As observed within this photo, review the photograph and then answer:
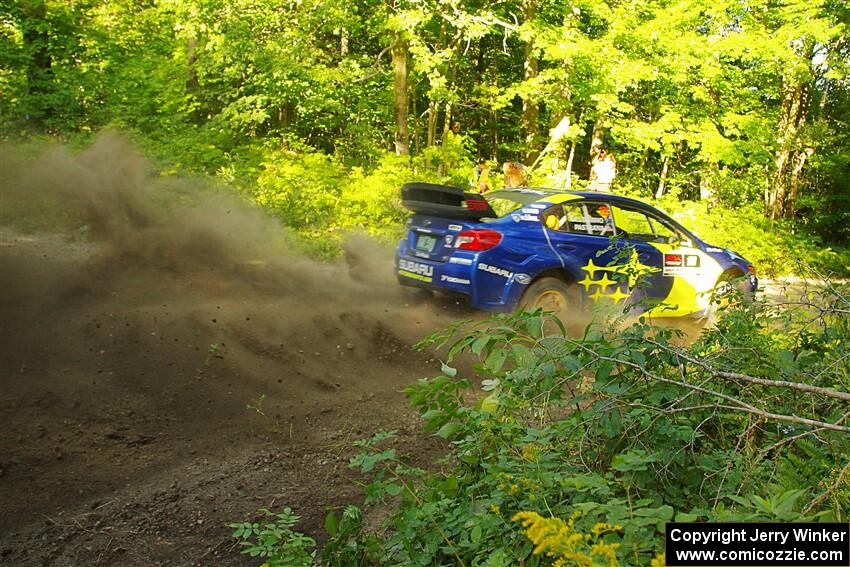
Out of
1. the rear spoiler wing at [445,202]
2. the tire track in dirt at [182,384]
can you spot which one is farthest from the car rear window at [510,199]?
the tire track in dirt at [182,384]

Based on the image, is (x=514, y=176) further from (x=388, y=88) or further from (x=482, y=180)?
(x=388, y=88)

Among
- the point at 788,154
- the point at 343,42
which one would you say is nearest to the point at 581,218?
the point at 343,42

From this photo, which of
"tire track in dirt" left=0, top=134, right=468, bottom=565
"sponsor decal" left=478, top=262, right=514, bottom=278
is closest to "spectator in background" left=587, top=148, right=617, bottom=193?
"tire track in dirt" left=0, top=134, right=468, bottom=565

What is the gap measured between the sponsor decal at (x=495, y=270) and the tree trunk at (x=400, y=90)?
9.45 metres

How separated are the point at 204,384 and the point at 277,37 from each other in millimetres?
10891

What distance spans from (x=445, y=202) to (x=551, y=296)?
68.1 inches

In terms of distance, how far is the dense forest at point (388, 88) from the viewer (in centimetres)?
1477

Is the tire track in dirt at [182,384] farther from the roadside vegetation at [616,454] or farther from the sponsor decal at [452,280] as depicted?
the roadside vegetation at [616,454]

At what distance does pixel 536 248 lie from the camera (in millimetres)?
8070

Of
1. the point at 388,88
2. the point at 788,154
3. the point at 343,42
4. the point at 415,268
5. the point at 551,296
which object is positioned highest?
the point at 343,42

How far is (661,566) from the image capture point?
2008mm

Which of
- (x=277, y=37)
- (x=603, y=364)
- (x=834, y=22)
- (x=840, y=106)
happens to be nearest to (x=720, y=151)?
(x=834, y=22)

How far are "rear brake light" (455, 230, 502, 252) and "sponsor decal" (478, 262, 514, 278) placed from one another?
20 centimetres

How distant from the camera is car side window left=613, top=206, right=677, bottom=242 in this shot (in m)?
8.80
